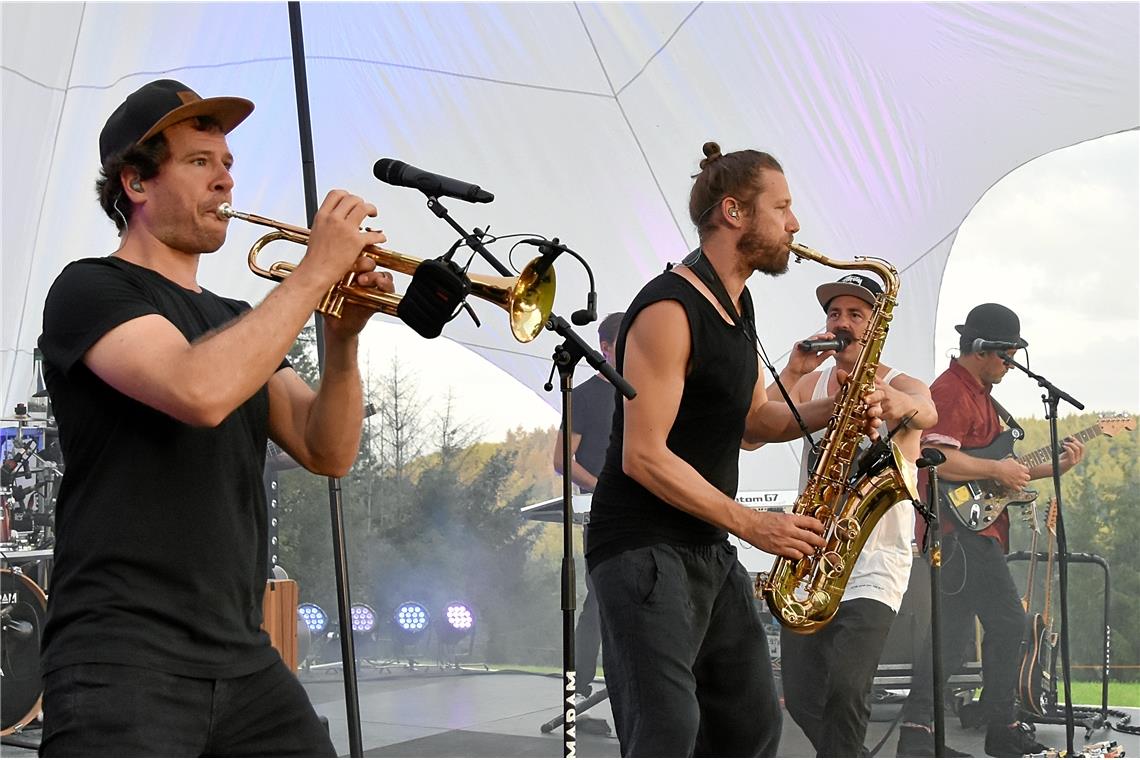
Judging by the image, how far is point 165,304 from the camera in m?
2.36

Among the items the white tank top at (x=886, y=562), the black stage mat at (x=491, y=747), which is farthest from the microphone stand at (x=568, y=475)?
the black stage mat at (x=491, y=747)

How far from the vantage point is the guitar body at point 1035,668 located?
247 inches

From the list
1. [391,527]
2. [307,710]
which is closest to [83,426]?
[307,710]

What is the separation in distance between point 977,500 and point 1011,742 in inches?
48.5

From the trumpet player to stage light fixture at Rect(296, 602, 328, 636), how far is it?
5.79m

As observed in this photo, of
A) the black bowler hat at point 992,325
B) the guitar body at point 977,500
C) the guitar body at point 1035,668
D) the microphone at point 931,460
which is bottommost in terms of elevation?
the guitar body at point 1035,668

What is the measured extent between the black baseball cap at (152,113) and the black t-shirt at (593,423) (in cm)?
438

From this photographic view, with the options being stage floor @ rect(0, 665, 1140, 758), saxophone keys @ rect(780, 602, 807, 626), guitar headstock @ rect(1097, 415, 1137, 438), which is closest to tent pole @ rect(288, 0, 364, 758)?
saxophone keys @ rect(780, 602, 807, 626)

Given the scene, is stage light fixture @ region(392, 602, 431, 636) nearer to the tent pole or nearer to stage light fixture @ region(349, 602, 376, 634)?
stage light fixture @ region(349, 602, 376, 634)

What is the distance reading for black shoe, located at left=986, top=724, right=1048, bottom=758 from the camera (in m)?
5.97

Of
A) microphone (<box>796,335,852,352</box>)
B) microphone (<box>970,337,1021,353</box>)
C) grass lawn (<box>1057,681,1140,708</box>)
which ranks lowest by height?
grass lawn (<box>1057,681,1140,708</box>)

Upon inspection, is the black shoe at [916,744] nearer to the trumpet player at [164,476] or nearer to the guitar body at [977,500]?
the guitar body at [977,500]

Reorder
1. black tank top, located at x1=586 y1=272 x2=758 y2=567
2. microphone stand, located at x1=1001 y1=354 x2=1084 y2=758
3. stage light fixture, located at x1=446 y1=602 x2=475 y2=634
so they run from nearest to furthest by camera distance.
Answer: black tank top, located at x1=586 y1=272 x2=758 y2=567, microphone stand, located at x1=1001 y1=354 x2=1084 y2=758, stage light fixture, located at x1=446 y1=602 x2=475 y2=634

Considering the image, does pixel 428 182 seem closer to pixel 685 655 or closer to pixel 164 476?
pixel 164 476
